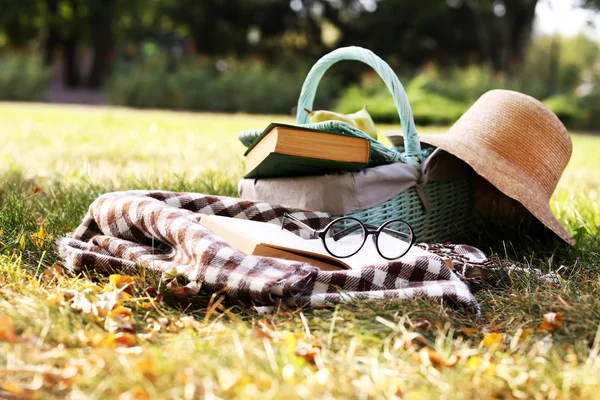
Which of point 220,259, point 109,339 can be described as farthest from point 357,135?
point 109,339

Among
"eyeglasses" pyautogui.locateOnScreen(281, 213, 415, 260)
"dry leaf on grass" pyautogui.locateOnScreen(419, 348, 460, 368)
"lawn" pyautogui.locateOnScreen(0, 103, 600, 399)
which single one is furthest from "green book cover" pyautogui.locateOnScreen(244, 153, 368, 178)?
"dry leaf on grass" pyautogui.locateOnScreen(419, 348, 460, 368)

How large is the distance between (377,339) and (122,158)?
356 centimetres

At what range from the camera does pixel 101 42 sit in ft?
62.7

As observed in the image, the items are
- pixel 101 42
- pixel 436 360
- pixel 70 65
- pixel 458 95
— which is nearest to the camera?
pixel 436 360

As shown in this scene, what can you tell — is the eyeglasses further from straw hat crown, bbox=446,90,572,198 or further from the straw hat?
straw hat crown, bbox=446,90,572,198

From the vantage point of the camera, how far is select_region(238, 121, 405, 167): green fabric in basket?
2.38 metres

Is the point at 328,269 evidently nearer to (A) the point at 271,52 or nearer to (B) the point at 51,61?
(A) the point at 271,52

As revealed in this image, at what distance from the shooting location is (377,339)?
5.35 ft

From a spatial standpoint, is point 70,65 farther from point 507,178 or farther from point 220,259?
point 220,259

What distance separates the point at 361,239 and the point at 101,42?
18462 millimetres

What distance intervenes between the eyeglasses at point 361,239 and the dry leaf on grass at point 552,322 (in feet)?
1.60

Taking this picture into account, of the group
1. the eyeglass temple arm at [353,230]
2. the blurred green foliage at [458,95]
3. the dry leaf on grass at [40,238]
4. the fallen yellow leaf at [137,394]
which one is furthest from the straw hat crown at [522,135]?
the blurred green foliage at [458,95]

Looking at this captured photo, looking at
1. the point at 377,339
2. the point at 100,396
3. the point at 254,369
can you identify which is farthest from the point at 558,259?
the point at 100,396

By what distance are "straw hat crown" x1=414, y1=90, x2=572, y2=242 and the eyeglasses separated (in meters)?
0.53
